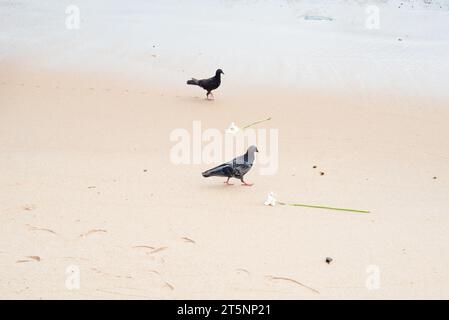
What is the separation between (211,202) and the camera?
4699mm

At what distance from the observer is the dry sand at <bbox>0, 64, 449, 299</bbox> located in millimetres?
3531

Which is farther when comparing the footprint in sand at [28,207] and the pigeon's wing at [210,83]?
the pigeon's wing at [210,83]

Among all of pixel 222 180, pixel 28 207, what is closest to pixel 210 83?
pixel 222 180

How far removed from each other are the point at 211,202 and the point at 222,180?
2.15 ft

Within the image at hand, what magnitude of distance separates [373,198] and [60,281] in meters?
2.62

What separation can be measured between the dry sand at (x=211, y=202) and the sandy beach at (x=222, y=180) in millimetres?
17

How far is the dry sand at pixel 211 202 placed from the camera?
3.53m

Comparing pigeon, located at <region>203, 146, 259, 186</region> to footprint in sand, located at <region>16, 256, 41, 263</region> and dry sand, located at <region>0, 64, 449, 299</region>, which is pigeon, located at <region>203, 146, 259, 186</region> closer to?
dry sand, located at <region>0, 64, 449, 299</region>

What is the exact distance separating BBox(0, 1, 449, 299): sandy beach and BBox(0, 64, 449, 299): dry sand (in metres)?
0.02

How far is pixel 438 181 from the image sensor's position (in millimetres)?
5461

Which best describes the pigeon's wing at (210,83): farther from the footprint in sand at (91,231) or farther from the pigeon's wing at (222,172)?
the footprint in sand at (91,231)

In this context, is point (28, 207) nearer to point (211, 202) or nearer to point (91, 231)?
point (91, 231)

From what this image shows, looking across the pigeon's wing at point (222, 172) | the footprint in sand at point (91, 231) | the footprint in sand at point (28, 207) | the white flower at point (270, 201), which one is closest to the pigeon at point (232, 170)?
the pigeon's wing at point (222, 172)
